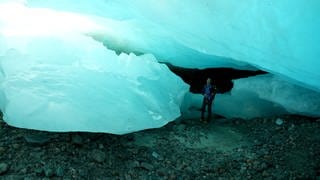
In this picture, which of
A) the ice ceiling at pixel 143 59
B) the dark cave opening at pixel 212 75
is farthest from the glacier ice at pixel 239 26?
the dark cave opening at pixel 212 75

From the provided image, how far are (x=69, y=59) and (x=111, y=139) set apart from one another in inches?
34.2

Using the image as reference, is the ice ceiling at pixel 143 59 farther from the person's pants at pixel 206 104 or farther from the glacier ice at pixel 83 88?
the person's pants at pixel 206 104

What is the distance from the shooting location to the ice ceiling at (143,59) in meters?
2.87

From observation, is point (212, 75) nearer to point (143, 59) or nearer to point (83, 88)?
point (143, 59)

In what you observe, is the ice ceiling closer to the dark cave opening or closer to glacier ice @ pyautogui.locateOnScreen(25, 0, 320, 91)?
glacier ice @ pyautogui.locateOnScreen(25, 0, 320, 91)

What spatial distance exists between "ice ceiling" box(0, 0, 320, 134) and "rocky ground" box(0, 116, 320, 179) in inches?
8.7

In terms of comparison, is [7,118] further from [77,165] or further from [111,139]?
[111,139]

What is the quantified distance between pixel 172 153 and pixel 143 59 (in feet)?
3.39

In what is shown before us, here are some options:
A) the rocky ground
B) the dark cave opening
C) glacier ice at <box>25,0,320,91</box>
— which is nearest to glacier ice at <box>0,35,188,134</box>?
the rocky ground

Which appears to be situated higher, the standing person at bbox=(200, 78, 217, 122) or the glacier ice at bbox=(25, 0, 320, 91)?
the glacier ice at bbox=(25, 0, 320, 91)

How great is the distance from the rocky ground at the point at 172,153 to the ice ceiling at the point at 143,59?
0.22m

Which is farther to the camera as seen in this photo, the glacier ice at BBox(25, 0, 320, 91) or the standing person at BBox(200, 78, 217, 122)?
the standing person at BBox(200, 78, 217, 122)

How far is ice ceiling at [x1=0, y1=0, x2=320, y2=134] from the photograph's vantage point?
287cm

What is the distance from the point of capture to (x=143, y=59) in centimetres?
361
